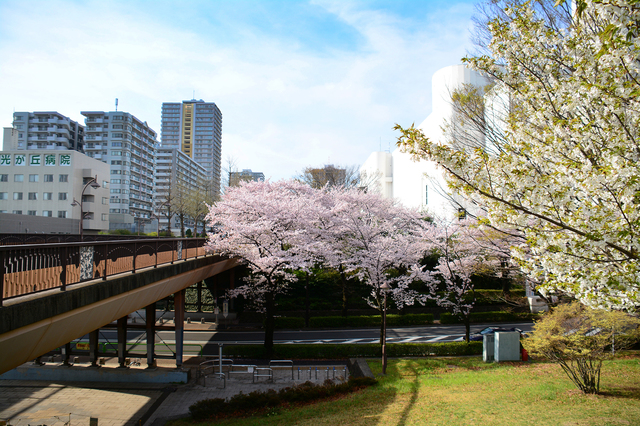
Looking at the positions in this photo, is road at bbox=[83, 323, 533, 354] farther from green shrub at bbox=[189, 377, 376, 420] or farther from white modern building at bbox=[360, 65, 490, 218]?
green shrub at bbox=[189, 377, 376, 420]

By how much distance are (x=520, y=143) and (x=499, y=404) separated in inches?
288

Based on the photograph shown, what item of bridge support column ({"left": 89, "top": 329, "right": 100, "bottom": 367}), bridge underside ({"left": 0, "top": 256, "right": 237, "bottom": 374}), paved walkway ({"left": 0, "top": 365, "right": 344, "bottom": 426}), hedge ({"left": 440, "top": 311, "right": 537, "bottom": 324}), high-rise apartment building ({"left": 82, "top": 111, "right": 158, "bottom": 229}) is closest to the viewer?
bridge underside ({"left": 0, "top": 256, "right": 237, "bottom": 374})

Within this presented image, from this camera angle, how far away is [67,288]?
309 inches

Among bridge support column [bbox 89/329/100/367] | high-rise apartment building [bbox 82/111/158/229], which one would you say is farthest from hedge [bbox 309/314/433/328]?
high-rise apartment building [bbox 82/111/158/229]

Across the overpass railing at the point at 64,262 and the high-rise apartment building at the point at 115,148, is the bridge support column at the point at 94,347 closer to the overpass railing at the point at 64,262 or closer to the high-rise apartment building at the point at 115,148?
the overpass railing at the point at 64,262

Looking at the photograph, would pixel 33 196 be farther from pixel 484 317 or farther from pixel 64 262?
pixel 484 317

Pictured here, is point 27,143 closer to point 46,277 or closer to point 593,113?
point 46,277

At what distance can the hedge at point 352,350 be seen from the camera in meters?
18.5

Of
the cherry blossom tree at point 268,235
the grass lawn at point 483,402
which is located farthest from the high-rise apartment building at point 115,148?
the grass lawn at point 483,402

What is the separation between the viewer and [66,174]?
161 feet

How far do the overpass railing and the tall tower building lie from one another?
140617mm

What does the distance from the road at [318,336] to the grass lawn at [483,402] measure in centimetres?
780

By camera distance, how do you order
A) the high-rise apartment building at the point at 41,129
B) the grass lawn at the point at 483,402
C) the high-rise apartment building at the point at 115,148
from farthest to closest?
1. the high-rise apartment building at the point at 115,148
2. the high-rise apartment building at the point at 41,129
3. the grass lawn at the point at 483,402

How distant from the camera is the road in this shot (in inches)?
871
